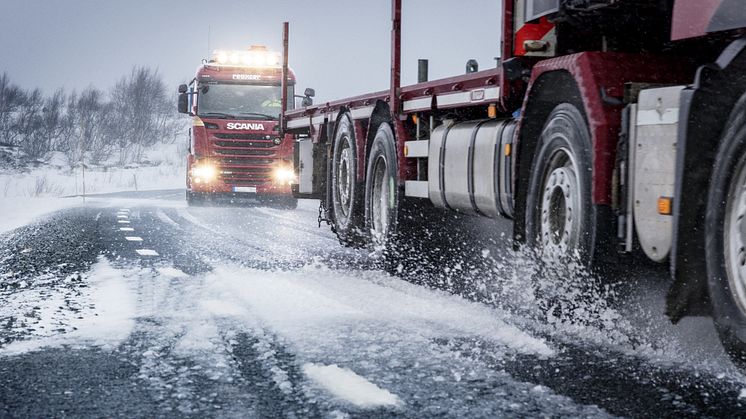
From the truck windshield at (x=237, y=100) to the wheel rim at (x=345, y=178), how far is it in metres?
9.28

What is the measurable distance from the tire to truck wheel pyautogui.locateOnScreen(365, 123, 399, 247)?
2804 mm

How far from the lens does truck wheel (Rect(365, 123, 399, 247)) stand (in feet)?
30.0

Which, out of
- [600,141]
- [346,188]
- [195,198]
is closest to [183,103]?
[195,198]

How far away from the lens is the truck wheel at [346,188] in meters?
10.3

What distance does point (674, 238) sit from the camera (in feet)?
14.5

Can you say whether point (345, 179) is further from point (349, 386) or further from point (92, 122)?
point (92, 122)

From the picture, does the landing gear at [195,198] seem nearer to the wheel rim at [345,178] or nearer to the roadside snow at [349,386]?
the wheel rim at [345,178]

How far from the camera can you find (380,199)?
9.71 meters

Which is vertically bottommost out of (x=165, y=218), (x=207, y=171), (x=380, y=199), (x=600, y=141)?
(x=165, y=218)

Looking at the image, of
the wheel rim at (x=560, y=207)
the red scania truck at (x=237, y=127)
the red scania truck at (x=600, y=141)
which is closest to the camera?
the red scania truck at (x=600, y=141)

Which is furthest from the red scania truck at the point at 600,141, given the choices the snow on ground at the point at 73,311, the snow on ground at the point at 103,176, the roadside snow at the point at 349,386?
the snow on ground at the point at 103,176

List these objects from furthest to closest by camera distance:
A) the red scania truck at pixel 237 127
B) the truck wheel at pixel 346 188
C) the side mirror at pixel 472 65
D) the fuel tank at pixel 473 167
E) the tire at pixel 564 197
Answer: the red scania truck at pixel 237 127 → the truck wheel at pixel 346 188 → the side mirror at pixel 472 65 → the fuel tank at pixel 473 167 → the tire at pixel 564 197

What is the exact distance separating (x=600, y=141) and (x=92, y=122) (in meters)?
78.0

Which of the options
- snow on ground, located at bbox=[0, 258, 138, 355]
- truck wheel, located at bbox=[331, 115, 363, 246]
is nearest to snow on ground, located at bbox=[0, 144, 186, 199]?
truck wheel, located at bbox=[331, 115, 363, 246]
